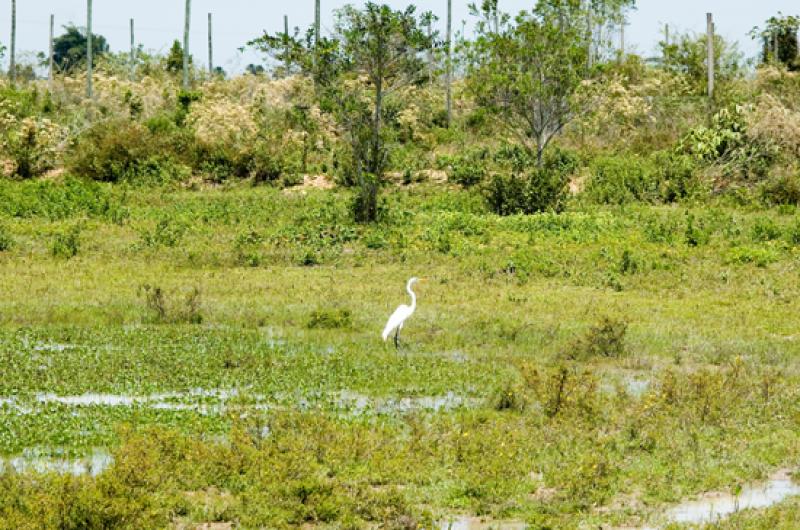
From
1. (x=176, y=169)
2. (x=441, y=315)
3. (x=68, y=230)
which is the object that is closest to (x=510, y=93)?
(x=176, y=169)

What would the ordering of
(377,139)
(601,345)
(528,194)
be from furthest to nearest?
(528,194), (377,139), (601,345)

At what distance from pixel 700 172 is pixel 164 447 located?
23.1m

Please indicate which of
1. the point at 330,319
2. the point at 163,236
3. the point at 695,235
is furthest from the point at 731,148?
the point at 330,319

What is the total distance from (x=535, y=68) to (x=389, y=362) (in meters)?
17.3

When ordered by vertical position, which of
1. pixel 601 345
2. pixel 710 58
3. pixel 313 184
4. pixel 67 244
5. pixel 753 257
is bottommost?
pixel 601 345

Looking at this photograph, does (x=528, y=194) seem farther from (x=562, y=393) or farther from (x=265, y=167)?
(x=562, y=393)

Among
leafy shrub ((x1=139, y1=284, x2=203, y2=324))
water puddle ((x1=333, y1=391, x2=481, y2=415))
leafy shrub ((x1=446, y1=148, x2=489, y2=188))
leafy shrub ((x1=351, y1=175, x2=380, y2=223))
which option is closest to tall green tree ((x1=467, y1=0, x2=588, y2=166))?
leafy shrub ((x1=446, y1=148, x2=489, y2=188))

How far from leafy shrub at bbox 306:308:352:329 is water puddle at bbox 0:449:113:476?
21.9 ft

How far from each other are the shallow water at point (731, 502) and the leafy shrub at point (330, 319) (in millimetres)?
8020

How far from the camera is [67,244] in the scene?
23.7 m

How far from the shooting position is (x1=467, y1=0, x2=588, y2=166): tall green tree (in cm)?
3028

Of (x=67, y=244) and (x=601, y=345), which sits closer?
(x=601, y=345)

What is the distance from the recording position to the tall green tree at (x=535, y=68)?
30.3m

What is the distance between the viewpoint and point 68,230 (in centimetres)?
2503
